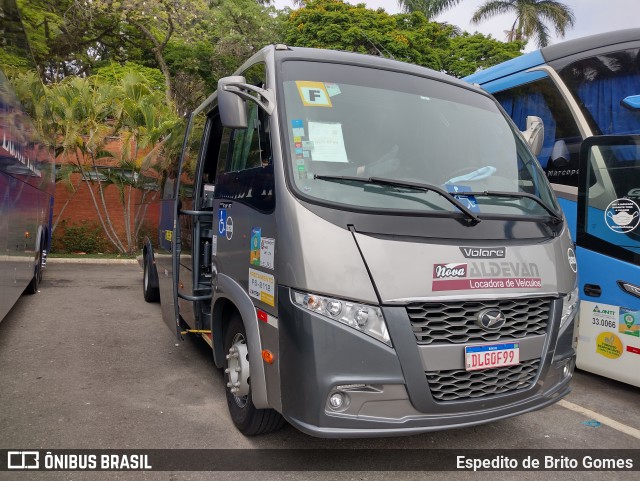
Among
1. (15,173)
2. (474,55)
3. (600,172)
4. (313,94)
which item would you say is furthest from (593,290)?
(474,55)

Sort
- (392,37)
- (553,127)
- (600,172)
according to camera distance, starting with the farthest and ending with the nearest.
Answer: (392,37) → (553,127) → (600,172)

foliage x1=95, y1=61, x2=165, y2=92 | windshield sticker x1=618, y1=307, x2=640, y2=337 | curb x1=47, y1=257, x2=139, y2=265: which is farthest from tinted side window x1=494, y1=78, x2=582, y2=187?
foliage x1=95, y1=61, x2=165, y2=92

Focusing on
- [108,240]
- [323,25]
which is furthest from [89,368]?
[323,25]

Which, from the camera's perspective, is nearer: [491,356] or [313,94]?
[491,356]

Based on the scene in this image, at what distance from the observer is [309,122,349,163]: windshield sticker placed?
332 cm

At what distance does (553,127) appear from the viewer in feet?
19.1

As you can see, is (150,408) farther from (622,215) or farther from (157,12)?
(157,12)

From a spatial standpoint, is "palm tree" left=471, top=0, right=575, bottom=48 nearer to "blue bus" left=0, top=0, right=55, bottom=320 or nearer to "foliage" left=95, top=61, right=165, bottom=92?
"foliage" left=95, top=61, right=165, bottom=92

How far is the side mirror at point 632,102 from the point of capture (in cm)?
471

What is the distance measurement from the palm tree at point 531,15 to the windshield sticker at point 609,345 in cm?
2973

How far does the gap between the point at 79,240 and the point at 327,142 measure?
541 inches

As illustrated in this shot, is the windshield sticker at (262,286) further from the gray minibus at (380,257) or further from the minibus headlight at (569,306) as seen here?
the minibus headlight at (569,306)

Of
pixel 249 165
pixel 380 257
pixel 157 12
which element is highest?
pixel 157 12

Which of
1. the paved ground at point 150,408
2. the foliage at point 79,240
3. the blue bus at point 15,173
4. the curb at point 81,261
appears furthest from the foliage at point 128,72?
the paved ground at point 150,408
